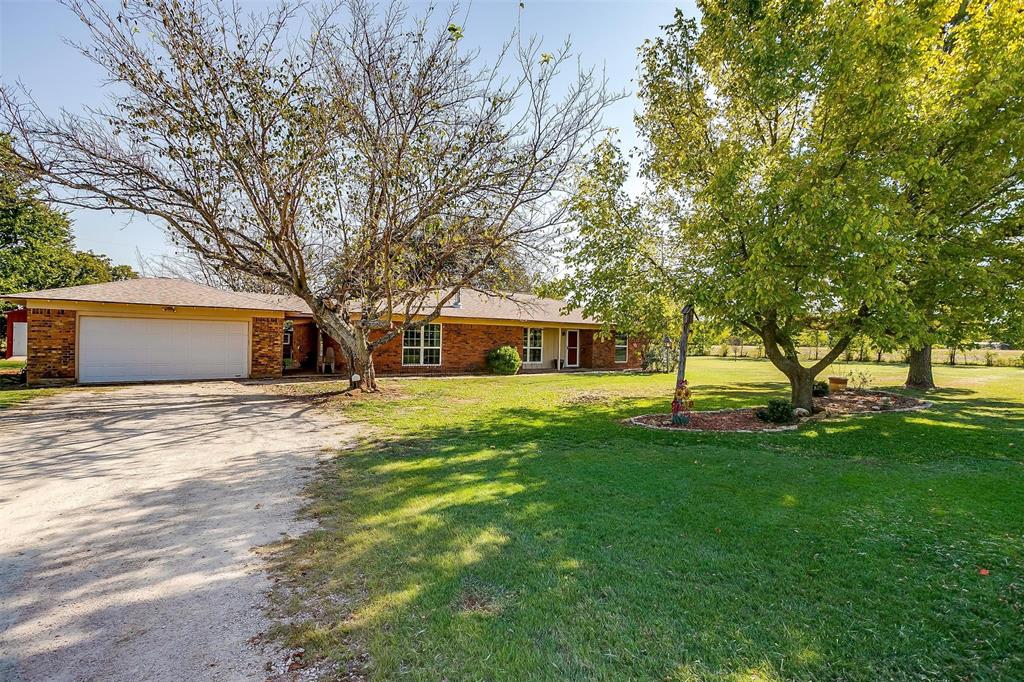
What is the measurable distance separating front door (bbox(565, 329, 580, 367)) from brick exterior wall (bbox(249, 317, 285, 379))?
13733 mm

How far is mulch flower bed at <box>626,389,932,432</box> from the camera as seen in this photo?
942 cm

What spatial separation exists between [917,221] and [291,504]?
33.3 feet

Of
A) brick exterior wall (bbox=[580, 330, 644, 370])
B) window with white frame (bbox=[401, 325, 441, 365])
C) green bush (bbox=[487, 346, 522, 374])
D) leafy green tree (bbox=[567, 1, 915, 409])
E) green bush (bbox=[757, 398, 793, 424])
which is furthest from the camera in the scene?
brick exterior wall (bbox=[580, 330, 644, 370])

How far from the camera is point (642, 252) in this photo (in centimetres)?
1027

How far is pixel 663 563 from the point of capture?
11.9ft

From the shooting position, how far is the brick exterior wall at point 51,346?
13.6m

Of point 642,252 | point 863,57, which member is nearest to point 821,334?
point 642,252

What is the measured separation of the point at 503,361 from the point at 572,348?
238 inches

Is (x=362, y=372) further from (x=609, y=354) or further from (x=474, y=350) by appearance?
(x=609, y=354)

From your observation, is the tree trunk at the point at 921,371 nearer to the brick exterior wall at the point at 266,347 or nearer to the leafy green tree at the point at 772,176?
the leafy green tree at the point at 772,176

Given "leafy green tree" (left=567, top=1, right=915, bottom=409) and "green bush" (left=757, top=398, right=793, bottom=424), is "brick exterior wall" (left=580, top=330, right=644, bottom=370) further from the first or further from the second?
"green bush" (left=757, top=398, right=793, bottom=424)

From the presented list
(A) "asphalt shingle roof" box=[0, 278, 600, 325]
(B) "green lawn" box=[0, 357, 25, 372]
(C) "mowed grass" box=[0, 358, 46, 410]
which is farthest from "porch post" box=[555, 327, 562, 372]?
(B) "green lawn" box=[0, 357, 25, 372]

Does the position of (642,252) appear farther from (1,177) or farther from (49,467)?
(1,177)

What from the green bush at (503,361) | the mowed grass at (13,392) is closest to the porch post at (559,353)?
the green bush at (503,361)
